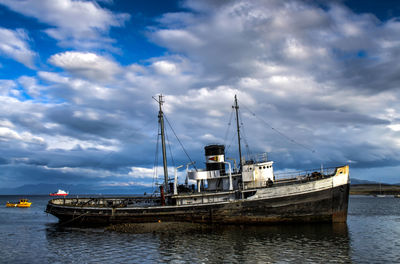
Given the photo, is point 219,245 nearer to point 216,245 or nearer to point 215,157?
point 216,245

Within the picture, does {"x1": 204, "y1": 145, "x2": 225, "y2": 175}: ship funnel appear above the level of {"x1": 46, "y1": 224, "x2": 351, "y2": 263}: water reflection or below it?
above

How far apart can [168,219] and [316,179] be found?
50.3 feet

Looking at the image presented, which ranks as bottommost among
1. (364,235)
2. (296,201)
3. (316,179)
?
(364,235)

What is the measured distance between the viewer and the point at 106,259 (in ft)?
67.5

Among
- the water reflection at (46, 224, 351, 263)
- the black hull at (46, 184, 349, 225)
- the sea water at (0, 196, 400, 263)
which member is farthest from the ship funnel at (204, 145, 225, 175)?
the sea water at (0, 196, 400, 263)

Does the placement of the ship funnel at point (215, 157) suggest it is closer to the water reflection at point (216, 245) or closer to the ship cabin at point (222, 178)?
the ship cabin at point (222, 178)

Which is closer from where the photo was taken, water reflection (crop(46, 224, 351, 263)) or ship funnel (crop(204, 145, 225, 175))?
water reflection (crop(46, 224, 351, 263))

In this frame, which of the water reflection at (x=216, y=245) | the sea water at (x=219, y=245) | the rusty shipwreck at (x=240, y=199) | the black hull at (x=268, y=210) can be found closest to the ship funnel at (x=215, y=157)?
the rusty shipwreck at (x=240, y=199)

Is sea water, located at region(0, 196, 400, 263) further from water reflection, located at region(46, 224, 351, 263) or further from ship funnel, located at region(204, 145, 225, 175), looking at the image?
ship funnel, located at region(204, 145, 225, 175)

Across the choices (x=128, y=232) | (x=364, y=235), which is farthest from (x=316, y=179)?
(x=128, y=232)

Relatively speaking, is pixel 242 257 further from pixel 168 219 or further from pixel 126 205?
pixel 126 205

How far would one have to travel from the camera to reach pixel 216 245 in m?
23.9

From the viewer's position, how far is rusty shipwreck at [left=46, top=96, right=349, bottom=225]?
30578 mm

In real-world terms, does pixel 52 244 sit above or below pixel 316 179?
below
